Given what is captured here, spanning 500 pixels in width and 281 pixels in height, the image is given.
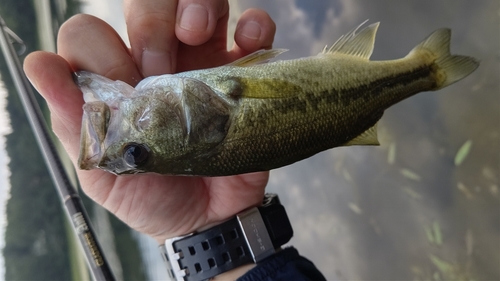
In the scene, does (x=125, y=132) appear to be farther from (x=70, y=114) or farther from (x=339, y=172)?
(x=339, y=172)

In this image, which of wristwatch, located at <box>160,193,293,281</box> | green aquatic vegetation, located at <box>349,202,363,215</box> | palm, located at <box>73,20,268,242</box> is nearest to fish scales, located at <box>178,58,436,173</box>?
palm, located at <box>73,20,268,242</box>

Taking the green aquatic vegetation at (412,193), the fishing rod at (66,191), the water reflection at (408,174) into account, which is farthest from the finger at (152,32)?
the green aquatic vegetation at (412,193)

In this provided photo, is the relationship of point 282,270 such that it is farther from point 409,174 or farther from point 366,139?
point 409,174

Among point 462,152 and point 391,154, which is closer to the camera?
point 462,152

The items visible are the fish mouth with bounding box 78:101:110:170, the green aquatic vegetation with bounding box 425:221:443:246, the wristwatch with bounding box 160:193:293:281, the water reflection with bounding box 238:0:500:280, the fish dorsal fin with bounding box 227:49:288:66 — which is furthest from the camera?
the green aquatic vegetation with bounding box 425:221:443:246

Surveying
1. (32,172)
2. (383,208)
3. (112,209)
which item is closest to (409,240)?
(383,208)

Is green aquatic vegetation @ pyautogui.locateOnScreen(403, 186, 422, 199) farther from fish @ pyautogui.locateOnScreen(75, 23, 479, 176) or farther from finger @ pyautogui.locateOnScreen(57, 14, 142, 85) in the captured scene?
finger @ pyautogui.locateOnScreen(57, 14, 142, 85)

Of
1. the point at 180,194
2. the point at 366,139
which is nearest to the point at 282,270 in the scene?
the point at 180,194
